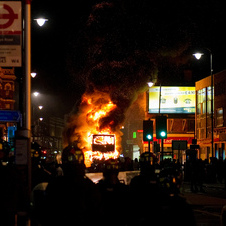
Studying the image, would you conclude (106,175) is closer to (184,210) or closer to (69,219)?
(69,219)

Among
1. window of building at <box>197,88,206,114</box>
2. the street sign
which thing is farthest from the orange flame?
the street sign

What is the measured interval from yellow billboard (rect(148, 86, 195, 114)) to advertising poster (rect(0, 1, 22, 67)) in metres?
69.7

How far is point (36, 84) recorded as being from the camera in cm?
8081

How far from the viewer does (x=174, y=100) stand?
8050 centimetres

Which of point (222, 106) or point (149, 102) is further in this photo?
point (149, 102)

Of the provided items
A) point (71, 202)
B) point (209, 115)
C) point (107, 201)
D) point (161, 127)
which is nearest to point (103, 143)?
point (161, 127)

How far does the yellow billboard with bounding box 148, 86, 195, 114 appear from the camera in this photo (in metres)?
79.9

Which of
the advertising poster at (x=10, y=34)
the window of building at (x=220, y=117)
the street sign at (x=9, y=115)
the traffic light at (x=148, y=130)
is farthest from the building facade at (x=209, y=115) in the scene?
the advertising poster at (x=10, y=34)

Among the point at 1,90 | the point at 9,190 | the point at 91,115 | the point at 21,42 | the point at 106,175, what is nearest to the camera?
the point at 9,190

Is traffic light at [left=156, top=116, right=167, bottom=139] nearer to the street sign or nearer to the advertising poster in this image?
the street sign

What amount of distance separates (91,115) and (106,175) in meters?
39.1

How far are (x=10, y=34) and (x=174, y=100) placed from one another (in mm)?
70926

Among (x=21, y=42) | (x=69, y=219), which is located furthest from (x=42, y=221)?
(x=21, y=42)

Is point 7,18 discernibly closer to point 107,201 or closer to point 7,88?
point 107,201
